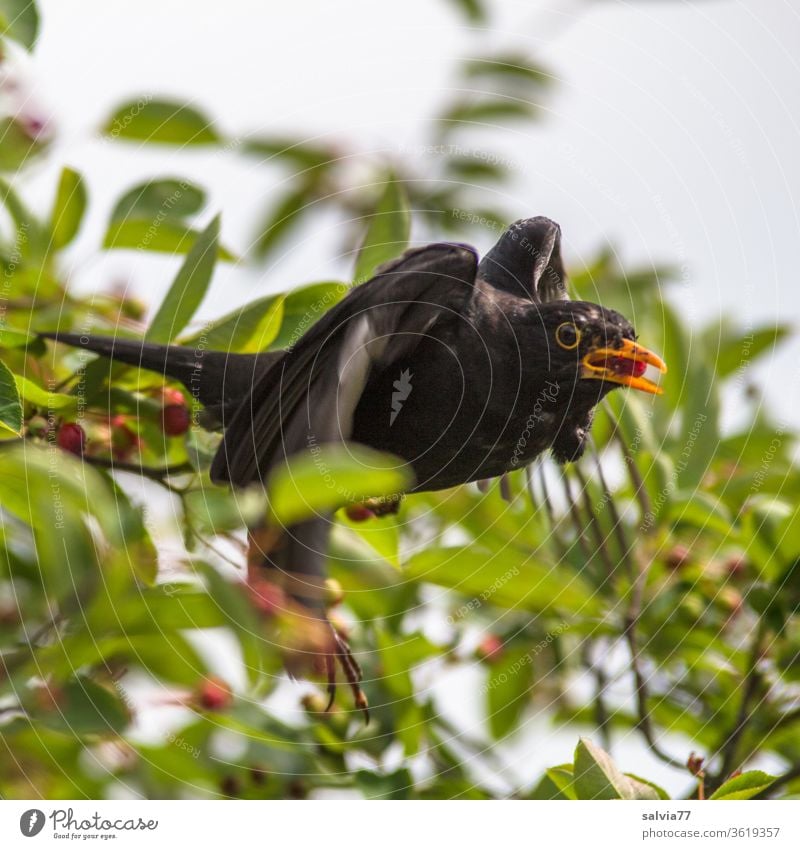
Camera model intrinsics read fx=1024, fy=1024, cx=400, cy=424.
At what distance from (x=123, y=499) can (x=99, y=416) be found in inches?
3.4

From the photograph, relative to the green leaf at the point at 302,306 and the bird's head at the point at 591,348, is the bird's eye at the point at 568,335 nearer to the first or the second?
the bird's head at the point at 591,348

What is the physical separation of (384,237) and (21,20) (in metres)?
0.45

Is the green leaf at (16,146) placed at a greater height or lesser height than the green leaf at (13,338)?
greater

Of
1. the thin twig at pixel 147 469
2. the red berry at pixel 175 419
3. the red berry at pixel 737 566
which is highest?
the red berry at pixel 175 419

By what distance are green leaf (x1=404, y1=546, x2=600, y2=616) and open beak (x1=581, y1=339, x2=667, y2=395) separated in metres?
0.33

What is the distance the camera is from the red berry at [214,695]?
3.65ft

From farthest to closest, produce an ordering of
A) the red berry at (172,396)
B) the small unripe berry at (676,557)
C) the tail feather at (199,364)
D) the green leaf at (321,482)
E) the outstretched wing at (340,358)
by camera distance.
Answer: the small unripe berry at (676,557) → the red berry at (172,396) → the tail feather at (199,364) → the outstretched wing at (340,358) → the green leaf at (321,482)

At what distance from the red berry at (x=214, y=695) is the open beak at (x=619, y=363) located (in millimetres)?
570

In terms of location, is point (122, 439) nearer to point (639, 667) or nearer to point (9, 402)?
point (9, 402)

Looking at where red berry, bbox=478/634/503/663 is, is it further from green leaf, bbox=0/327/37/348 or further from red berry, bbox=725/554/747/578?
green leaf, bbox=0/327/37/348

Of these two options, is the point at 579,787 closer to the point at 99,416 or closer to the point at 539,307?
the point at 539,307

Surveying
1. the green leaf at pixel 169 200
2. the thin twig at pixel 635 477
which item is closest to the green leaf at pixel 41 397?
the green leaf at pixel 169 200

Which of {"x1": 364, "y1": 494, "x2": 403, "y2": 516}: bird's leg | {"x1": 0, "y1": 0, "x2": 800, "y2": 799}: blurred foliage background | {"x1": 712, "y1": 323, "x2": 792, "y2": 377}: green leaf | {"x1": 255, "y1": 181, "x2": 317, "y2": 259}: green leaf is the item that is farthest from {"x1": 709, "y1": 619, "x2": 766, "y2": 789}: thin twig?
{"x1": 255, "y1": 181, "x2": 317, "y2": 259}: green leaf

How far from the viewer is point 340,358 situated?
796mm
